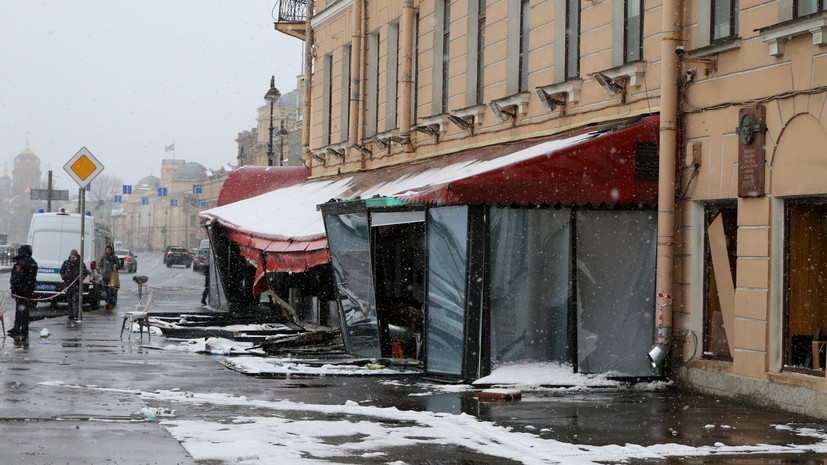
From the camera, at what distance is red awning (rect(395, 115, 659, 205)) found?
43.2 feet

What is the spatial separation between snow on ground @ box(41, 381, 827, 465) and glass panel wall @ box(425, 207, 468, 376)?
2.90m

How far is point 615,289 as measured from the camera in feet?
45.6

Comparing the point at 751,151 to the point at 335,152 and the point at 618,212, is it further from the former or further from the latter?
the point at 335,152

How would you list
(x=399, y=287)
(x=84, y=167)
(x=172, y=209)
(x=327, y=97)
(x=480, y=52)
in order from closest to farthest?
1. (x=399, y=287)
2. (x=480, y=52)
3. (x=84, y=167)
4. (x=327, y=97)
5. (x=172, y=209)

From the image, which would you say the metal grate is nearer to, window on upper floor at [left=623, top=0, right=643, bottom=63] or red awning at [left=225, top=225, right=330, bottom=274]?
window on upper floor at [left=623, top=0, right=643, bottom=63]

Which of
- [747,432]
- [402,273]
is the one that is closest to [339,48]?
[402,273]

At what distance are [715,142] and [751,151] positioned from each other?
Answer: 2.28ft

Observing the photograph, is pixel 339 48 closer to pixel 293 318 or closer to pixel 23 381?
pixel 293 318

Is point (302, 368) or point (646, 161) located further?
point (302, 368)

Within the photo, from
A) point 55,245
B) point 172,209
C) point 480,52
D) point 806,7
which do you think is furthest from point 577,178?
point 172,209

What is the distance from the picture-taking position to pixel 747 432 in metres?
9.98

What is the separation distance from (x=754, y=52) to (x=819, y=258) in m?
2.22

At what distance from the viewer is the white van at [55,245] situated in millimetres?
31281

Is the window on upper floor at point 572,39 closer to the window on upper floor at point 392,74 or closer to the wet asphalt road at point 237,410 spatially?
the wet asphalt road at point 237,410
